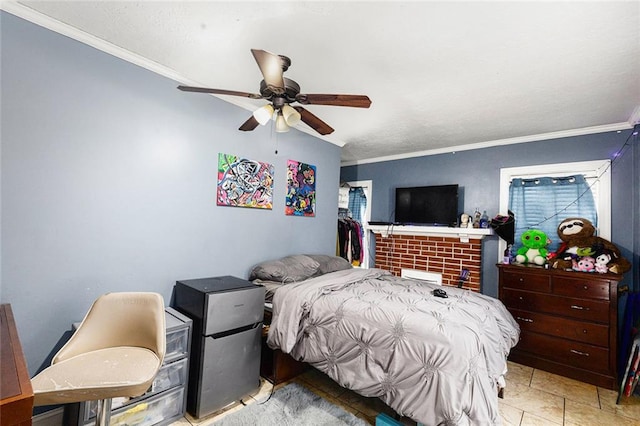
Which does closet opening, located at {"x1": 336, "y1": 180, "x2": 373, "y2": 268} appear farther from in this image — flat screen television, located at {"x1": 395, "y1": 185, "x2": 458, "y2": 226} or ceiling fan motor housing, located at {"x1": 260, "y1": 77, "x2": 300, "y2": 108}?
ceiling fan motor housing, located at {"x1": 260, "y1": 77, "x2": 300, "y2": 108}

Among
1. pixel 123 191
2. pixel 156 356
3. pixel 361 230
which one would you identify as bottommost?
pixel 156 356

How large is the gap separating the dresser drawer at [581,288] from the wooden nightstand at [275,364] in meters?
2.72

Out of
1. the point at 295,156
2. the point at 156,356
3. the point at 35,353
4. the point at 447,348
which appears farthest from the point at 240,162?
the point at 447,348

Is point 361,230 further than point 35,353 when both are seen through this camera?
Yes

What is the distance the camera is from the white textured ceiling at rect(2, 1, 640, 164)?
62.9 inches

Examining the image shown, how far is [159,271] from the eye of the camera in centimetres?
231

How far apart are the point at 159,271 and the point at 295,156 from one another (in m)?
1.95

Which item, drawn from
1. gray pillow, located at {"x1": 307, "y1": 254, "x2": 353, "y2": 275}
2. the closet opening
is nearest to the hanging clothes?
the closet opening

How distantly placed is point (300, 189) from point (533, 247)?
112 inches

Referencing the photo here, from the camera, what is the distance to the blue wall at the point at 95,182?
173 cm

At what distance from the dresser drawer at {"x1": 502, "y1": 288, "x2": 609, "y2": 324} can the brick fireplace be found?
60 cm

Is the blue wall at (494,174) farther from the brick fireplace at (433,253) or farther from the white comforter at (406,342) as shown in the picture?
the white comforter at (406,342)

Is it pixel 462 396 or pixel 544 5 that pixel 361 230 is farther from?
pixel 544 5

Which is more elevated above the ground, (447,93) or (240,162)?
(447,93)
